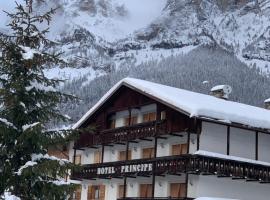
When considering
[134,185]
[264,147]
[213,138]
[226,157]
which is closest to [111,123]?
[134,185]

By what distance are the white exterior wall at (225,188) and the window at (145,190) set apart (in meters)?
3.77

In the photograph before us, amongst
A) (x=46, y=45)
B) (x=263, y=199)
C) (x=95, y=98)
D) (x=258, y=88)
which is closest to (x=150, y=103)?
(x=263, y=199)

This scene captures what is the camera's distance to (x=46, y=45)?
13.3 metres

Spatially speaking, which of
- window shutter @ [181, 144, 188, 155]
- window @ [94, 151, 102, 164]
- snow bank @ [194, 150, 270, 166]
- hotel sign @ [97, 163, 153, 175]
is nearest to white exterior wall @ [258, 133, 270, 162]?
snow bank @ [194, 150, 270, 166]

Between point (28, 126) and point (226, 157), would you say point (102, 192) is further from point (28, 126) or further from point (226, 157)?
point (28, 126)

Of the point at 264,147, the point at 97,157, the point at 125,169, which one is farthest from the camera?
the point at 97,157

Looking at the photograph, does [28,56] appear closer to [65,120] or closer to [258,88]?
[65,120]

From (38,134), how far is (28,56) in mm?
1721

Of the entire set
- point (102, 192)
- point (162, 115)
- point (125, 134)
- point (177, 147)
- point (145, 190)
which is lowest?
point (102, 192)

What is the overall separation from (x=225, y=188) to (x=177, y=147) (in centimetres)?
348

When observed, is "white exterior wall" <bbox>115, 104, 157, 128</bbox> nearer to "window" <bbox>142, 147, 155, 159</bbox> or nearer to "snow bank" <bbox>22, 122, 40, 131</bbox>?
"window" <bbox>142, 147, 155, 159</bbox>

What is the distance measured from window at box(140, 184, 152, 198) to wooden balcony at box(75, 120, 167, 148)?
8.80 feet

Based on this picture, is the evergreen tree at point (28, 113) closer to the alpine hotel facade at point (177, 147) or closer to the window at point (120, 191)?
the alpine hotel facade at point (177, 147)

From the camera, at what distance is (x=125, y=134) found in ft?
108
